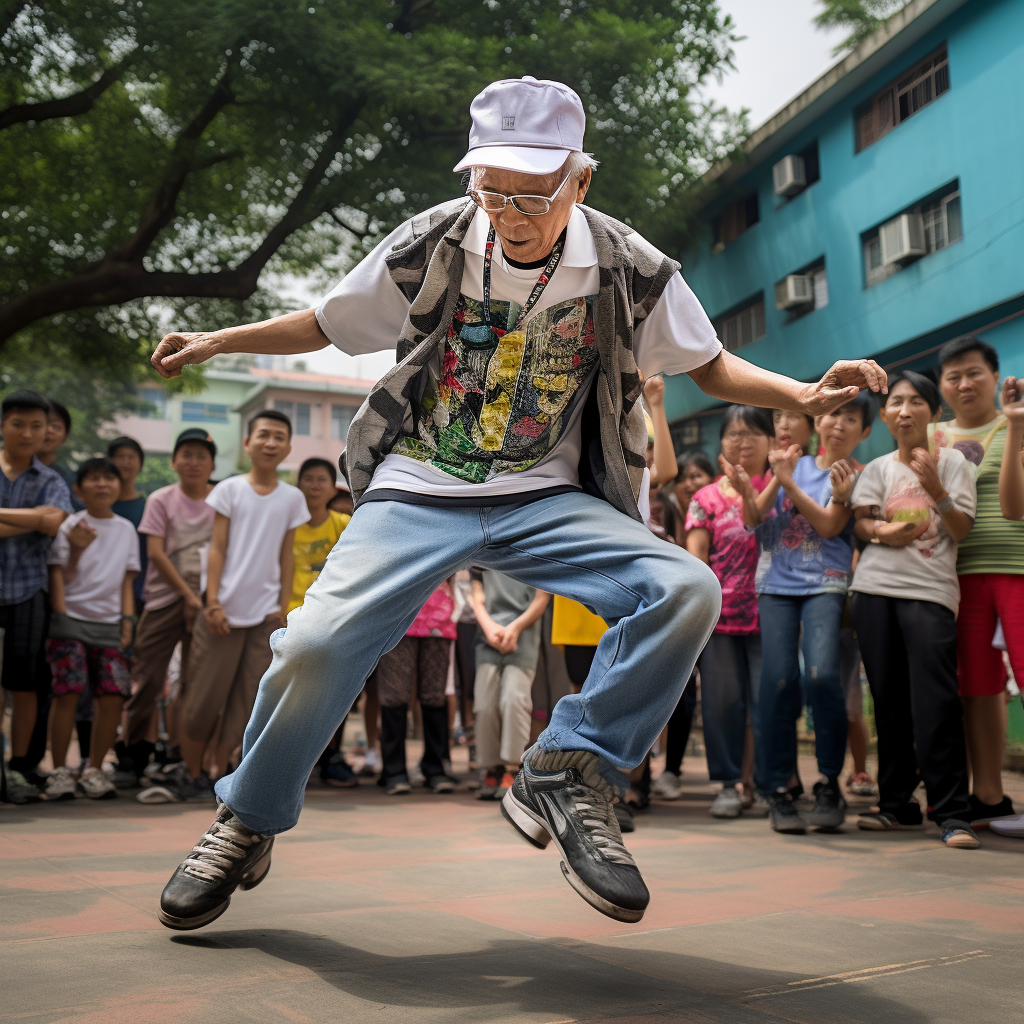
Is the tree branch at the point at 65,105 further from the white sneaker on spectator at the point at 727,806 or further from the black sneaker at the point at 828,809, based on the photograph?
the black sneaker at the point at 828,809

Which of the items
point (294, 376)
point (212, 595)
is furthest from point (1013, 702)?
point (294, 376)

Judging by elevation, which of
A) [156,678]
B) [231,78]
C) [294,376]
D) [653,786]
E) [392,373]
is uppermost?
[294,376]

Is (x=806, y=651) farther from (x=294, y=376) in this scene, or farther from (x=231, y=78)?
(x=294, y=376)

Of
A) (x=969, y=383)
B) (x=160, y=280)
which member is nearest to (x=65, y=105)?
(x=160, y=280)

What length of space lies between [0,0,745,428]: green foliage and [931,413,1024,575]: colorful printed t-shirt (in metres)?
10.2

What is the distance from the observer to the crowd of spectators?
16.1 ft

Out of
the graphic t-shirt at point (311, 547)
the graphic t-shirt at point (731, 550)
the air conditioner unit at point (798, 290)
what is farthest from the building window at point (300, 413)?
the graphic t-shirt at point (731, 550)

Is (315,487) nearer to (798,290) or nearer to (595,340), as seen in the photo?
(595,340)

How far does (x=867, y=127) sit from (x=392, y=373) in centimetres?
1542

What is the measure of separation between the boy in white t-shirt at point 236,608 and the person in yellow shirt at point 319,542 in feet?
1.67

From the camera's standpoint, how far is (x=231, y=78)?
13.8 metres

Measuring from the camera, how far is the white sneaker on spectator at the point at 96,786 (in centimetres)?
597

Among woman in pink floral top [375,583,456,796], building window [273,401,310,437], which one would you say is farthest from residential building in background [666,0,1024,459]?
building window [273,401,310,437]

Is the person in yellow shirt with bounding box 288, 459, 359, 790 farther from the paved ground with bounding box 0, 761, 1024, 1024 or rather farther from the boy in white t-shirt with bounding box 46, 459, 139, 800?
the paved ground with bounding box 0, 761, 1024, 1024
